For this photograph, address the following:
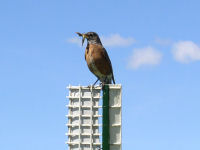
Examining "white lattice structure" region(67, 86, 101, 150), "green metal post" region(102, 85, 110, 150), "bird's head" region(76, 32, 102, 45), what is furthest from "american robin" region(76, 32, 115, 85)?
"green metal post" region(102, 85, 110, 150)

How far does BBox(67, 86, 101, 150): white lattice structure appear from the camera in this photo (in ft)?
59.4

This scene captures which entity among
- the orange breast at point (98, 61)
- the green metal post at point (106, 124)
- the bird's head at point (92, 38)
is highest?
the bird's head at point (92, 38)

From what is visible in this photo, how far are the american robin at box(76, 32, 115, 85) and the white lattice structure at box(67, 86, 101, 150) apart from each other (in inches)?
32.5

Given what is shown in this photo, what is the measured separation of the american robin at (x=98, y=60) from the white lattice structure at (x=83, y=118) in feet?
2.71

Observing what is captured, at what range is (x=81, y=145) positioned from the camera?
1812 centimetres

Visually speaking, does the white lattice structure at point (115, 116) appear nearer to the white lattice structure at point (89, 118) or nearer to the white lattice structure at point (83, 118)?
the white lattice structure at point (89, 118)

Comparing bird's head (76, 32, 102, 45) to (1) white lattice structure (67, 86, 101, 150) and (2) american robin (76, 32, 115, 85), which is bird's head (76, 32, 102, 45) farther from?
(1) white lattice structure (67, 86, 101, 150)

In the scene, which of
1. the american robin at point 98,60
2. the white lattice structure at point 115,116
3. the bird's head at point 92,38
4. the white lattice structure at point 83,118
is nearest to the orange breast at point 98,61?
the american robin at point 98,60

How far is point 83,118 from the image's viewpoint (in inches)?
721

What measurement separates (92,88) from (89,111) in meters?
0.92

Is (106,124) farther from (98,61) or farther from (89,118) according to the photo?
(98,61)

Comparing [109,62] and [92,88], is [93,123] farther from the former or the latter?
[109,62]

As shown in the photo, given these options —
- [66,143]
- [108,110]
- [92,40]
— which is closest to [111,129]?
[108,110]

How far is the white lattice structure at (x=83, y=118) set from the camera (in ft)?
59.4
